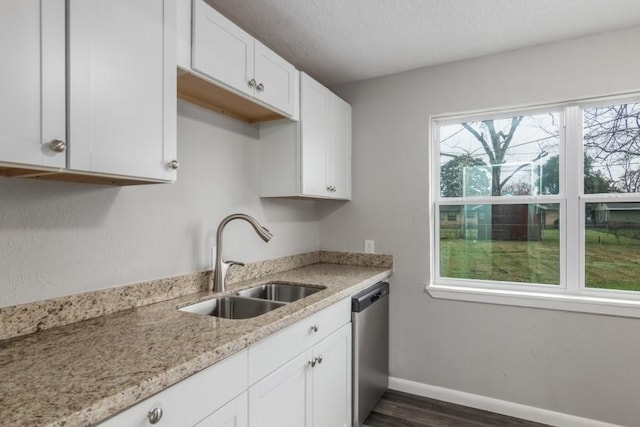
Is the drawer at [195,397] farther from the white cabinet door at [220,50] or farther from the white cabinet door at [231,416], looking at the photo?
the white cabinet door at [220,50]

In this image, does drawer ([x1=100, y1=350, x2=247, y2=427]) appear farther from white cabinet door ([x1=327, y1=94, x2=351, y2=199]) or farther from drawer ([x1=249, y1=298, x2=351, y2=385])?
white cabinet door ([x1=327, y1=94, x2=351, y2=199])

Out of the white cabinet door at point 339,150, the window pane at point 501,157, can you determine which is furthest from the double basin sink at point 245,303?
the window pane at point 501,157

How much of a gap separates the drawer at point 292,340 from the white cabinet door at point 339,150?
99 cm

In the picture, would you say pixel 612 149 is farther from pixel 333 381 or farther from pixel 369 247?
pixel 333 381

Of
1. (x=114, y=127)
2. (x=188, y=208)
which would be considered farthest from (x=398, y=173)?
(x=114, y=127)

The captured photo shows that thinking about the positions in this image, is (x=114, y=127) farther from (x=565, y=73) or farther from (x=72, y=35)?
(x=565, y=73)

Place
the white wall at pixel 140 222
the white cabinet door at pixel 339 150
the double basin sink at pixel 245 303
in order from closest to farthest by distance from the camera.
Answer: the white wall at pixel 140 222, the double basin sink at pixel 245 303, the white cabinet door at pixel 339 150

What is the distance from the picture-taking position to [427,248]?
2580mm

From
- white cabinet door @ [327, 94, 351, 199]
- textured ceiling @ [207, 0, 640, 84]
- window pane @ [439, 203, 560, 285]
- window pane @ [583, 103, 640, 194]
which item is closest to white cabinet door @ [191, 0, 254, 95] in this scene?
textured ceiling @ [207, 0, 640, 84]

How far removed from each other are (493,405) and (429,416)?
0.46m

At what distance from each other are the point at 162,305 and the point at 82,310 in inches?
12.1

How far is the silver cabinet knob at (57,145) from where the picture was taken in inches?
36.7

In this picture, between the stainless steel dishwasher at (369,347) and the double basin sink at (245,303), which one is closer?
the double basin sink at (245,303)

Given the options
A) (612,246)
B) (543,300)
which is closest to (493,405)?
(543,300)
